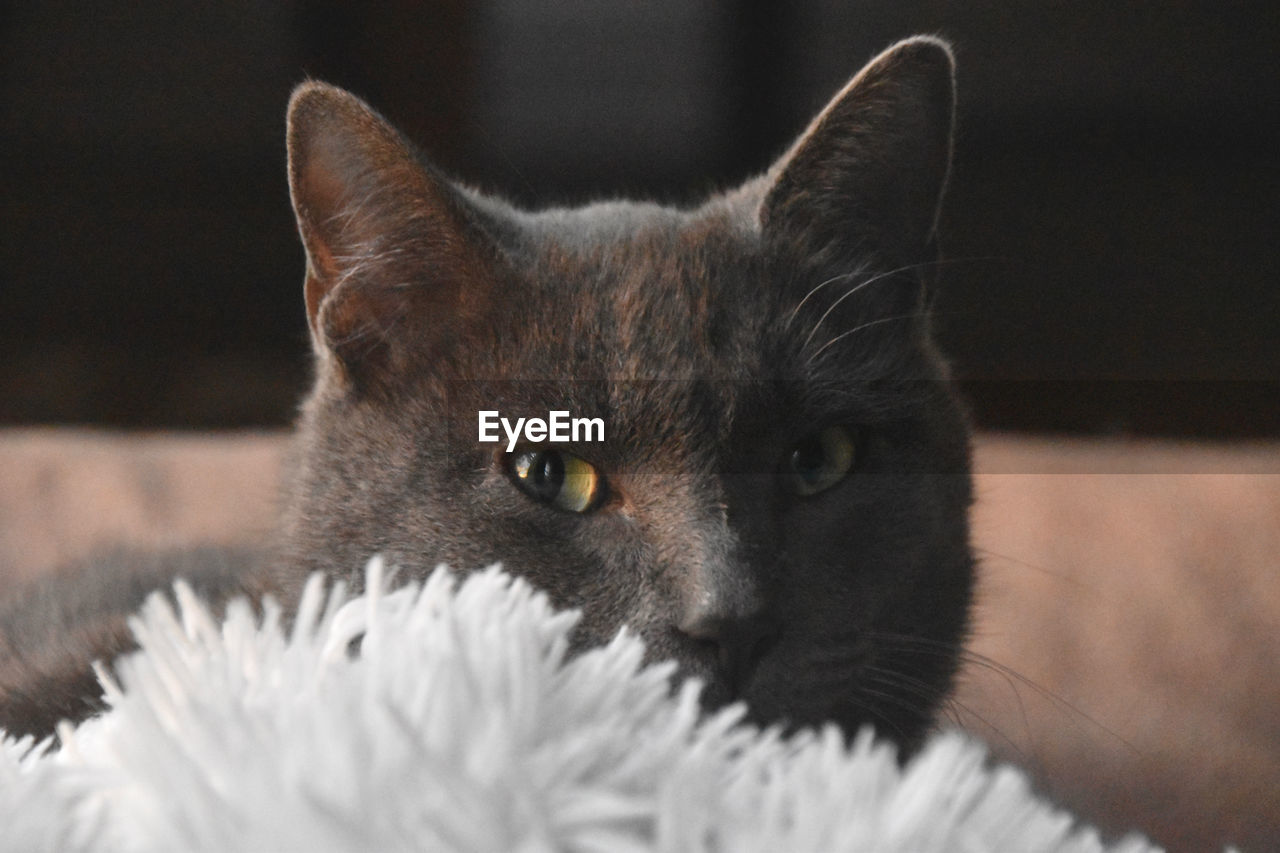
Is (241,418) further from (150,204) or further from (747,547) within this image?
(747,547)

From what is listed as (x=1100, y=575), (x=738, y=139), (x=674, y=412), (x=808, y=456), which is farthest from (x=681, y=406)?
(x=738, y=139)

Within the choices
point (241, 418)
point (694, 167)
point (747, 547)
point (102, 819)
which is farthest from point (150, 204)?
point (102, 819)

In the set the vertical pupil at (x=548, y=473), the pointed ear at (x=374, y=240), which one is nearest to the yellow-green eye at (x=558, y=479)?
the vertical pupil at (x=548, y=473)

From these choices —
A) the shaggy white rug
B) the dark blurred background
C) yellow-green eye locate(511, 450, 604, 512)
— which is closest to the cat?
yellow-green eye locate(511, 450, 604, 512)

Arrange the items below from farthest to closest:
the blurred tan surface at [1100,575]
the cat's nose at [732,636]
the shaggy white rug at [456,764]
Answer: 1. the blurred tan surface at [1100,575]
2. the cat's nose at [732,636]
3. the shaggy white rug at [456,764]

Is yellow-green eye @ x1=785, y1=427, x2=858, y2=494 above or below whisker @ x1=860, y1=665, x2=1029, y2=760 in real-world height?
above

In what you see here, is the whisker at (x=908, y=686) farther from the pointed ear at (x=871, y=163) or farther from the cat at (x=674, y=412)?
the pointed ear at (x=871, y=163)

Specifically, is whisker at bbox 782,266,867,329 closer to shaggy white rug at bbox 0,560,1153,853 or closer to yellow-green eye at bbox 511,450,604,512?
yellow-green eye at bbox 511,450,604,512
